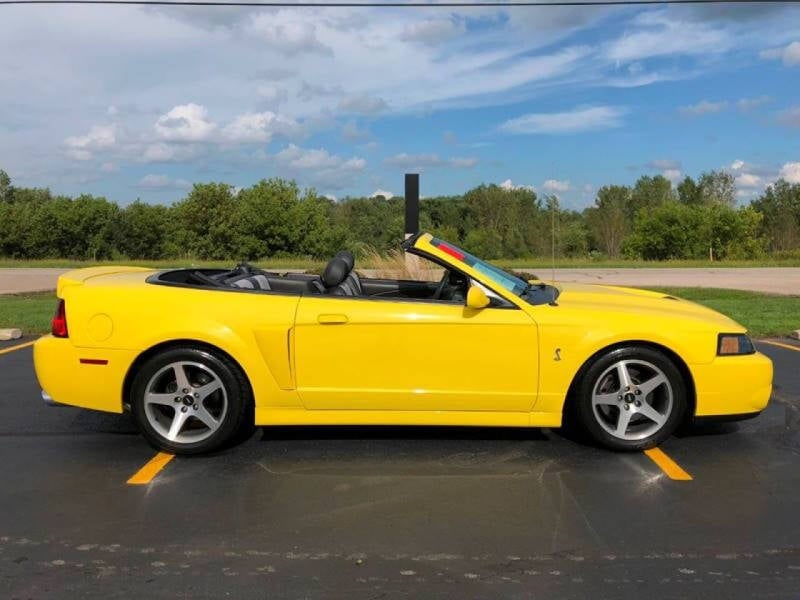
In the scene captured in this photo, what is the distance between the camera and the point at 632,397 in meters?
4.40

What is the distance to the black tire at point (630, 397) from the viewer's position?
4352 mm

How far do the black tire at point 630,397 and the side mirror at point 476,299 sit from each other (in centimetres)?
77

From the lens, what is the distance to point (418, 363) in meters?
4.31

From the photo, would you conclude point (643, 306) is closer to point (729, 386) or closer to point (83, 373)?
point (729, 386)

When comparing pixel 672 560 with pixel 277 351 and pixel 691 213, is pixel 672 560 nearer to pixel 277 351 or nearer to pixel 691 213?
pixel 277 351

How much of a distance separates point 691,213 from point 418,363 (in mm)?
44563

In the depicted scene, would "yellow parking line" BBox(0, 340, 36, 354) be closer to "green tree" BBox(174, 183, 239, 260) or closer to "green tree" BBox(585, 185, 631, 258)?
"green tree" BBox(174, 183, 239, 260)

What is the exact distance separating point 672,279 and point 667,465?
20961mm


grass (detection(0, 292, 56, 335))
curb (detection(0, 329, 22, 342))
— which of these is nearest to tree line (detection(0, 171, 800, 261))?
grass (detection(0, 292, 56, 335))

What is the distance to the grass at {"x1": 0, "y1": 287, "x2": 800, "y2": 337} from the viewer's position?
9.96 meters

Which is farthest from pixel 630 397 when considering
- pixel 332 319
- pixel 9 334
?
pixel 9 334

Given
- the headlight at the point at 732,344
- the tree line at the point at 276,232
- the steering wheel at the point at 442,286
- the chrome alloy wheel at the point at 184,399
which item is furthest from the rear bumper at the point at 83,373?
the tree line at the point at 276,232

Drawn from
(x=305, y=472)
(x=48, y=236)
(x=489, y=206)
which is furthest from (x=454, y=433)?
(x=489, y=206)

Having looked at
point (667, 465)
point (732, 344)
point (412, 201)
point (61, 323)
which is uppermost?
point (412, 201)
